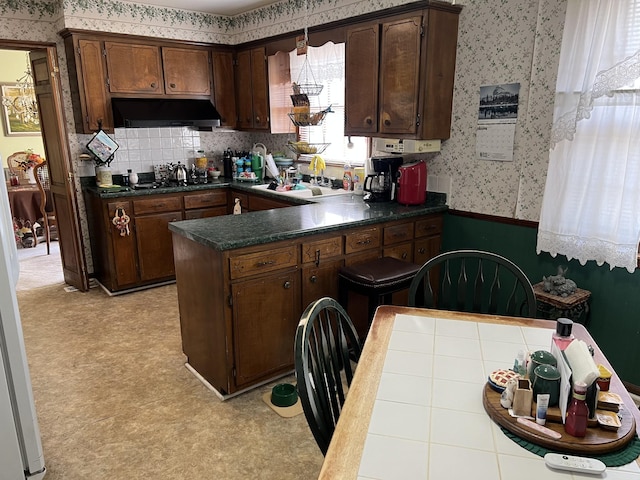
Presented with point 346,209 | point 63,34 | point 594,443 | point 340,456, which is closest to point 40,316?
point 63,34

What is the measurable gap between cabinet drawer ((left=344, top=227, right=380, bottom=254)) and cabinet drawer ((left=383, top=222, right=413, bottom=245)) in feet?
0.28

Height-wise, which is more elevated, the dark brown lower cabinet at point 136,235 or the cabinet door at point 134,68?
the cabinet door at point 134,68

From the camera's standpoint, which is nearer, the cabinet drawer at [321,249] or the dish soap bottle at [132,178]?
the cabinet drawer at [321,249]

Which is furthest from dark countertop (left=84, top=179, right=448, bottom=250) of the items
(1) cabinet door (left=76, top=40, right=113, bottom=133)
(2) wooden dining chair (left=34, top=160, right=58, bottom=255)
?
(2) wooden dining chair (left=34, top=160, right=58, bottom=255)

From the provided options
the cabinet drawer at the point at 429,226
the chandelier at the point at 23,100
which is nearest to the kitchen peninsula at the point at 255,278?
the cabinet drawer at the point at 429,226

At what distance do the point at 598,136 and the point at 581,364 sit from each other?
1925 millimetres

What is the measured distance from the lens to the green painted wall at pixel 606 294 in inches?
105

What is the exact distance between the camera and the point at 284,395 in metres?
2.61

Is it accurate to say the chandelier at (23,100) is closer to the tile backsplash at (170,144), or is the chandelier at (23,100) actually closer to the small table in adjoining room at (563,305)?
the tile backsplash at (170,144)

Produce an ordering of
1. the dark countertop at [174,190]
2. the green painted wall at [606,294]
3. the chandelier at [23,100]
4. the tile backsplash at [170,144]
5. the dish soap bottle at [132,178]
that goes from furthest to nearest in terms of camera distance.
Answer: the chandelier at [23,100] → the tile backsplash at [170,144] → the dish soap bottle at [132,178] → the dark countertop at [174,190] → the green painted wall at [606,294]

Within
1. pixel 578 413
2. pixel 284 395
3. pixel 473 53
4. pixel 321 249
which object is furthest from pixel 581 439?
pixel 473 53

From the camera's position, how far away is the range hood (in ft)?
13.9

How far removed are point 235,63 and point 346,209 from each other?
2569 mm

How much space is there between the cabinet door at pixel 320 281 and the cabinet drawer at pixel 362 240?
121mm
